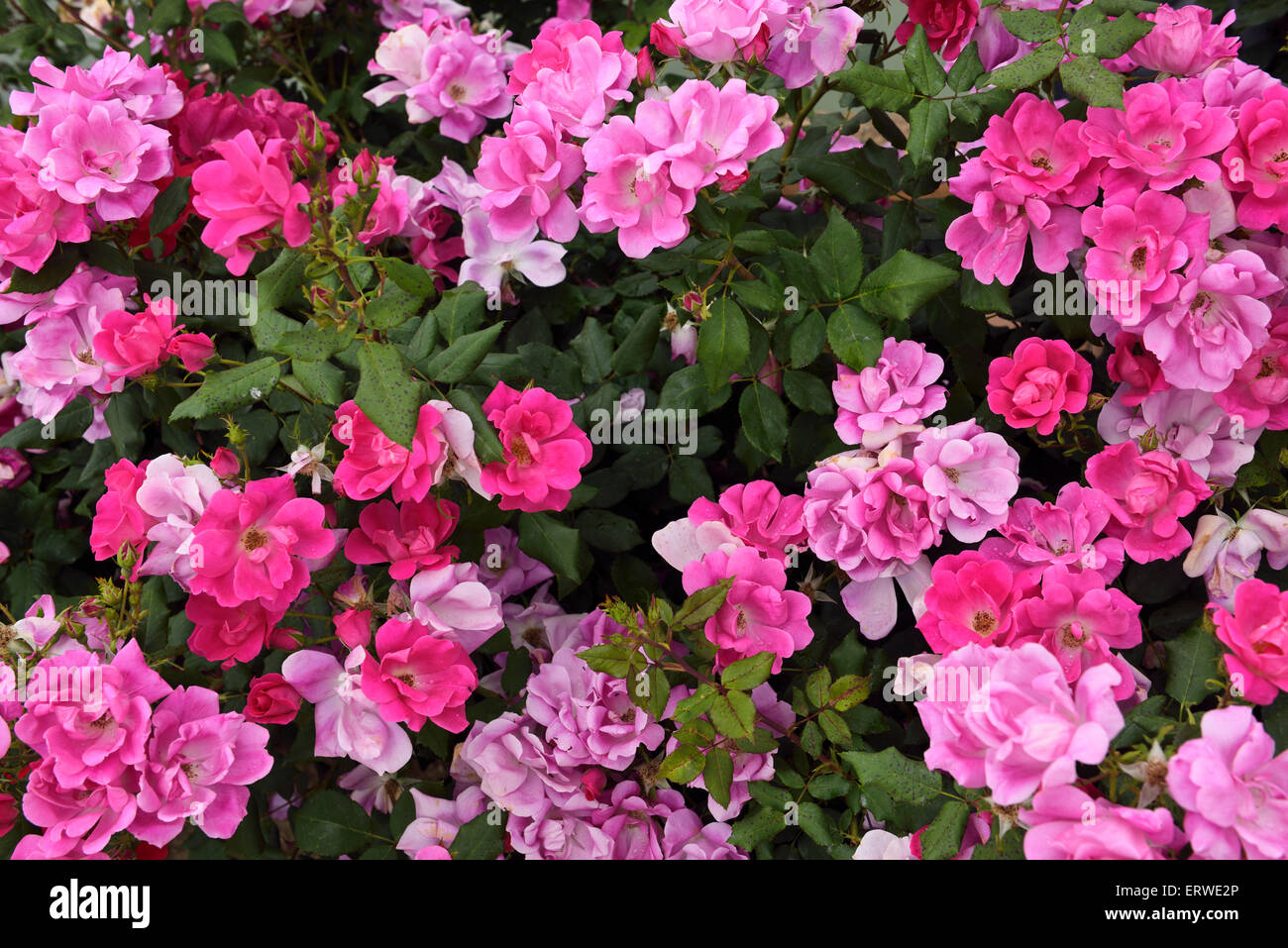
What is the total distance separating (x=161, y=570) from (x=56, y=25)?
1.12 m

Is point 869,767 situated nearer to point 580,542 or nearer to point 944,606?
point 944,606

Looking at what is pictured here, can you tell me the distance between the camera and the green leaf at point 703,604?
102 centimetres

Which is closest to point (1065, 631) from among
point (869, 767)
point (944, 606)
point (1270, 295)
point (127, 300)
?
point (944, 606)

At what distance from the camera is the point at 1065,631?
941 mm

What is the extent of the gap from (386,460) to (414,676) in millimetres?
240

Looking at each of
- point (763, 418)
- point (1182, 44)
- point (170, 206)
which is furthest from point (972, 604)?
point (170, 206)

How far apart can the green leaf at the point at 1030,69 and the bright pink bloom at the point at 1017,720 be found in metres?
0.61

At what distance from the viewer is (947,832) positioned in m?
0.90

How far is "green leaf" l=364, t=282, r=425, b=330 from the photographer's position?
0.97 metres

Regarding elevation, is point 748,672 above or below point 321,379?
below

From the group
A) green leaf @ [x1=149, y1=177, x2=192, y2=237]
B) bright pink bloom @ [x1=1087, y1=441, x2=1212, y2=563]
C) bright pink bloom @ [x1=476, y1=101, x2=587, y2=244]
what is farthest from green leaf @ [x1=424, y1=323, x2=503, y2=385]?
bright pink bloom @ [x1=1087, y1=441, x2=1212, y2=563]

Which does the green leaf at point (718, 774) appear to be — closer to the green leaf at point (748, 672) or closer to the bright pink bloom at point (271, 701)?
the green leaf at point (748, 672)

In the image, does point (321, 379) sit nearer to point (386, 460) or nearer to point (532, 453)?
point (386, 460)

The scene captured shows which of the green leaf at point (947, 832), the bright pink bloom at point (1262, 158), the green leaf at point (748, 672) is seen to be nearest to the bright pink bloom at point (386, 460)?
the green leaf at point (748, 672)
